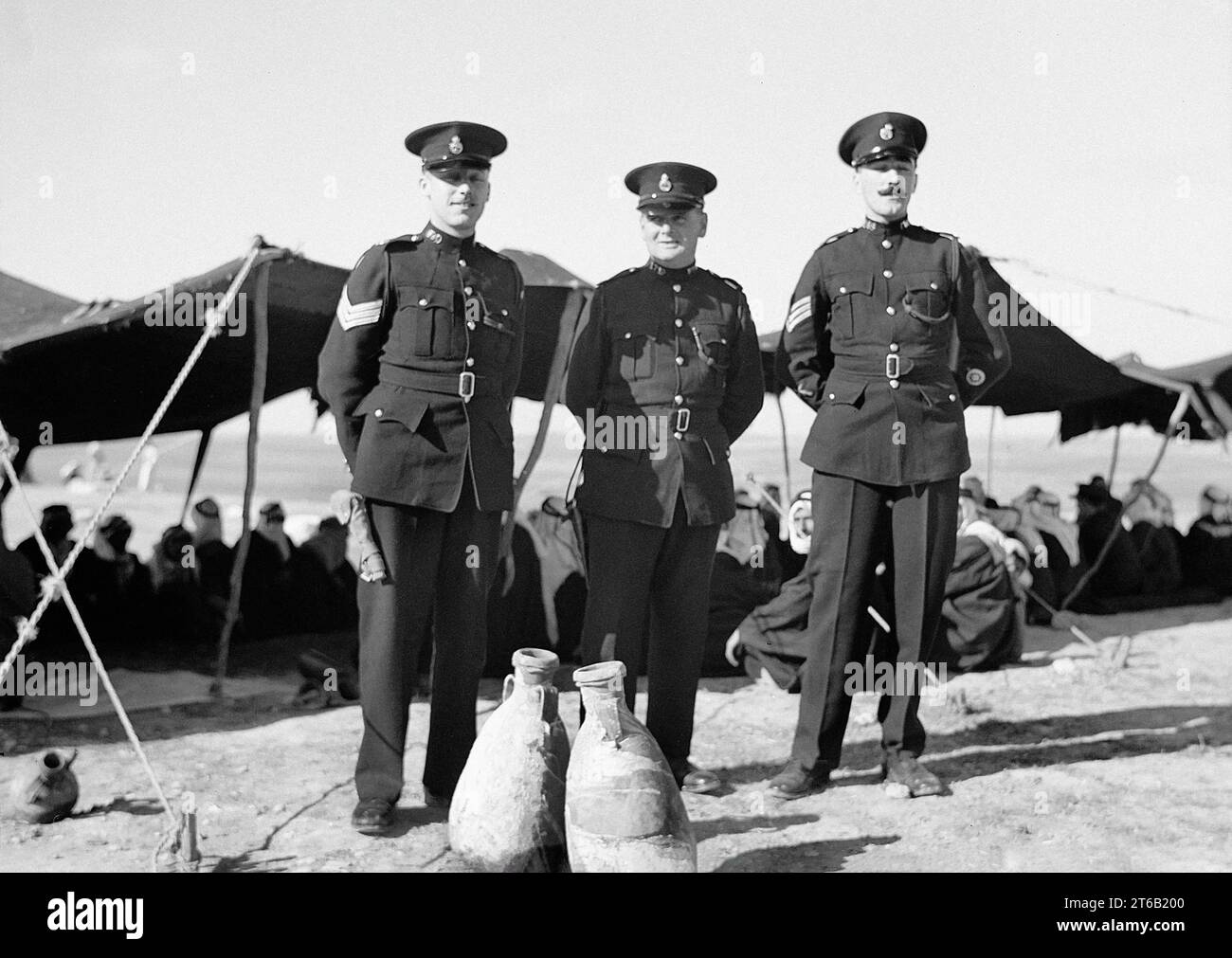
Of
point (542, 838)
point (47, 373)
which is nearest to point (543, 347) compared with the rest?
point (47, 373)

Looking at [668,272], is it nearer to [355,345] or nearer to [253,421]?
[355,345]

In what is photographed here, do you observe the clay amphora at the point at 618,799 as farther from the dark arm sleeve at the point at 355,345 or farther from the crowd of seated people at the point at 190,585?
the crowd of seated people at the point at 190,585

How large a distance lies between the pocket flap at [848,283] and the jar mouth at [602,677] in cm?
173

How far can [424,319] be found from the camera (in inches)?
147

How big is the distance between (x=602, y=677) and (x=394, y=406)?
1.17 meters

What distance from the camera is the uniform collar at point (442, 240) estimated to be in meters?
3.83

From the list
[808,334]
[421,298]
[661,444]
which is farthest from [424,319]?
[808,334]

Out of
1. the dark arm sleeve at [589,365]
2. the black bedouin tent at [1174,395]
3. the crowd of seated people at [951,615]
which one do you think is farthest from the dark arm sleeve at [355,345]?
the black bedouin tent at [1174,395]

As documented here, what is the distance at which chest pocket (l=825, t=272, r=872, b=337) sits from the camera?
4.13 meters

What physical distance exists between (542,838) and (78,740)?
2.76 meters

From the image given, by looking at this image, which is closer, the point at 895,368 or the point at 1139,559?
the point at 895,368

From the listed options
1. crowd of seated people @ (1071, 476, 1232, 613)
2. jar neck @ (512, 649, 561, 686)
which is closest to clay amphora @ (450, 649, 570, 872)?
jar neck @ (512, 649, 561, 686)
